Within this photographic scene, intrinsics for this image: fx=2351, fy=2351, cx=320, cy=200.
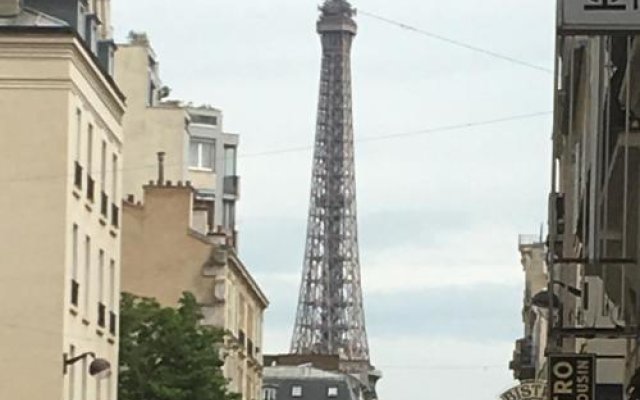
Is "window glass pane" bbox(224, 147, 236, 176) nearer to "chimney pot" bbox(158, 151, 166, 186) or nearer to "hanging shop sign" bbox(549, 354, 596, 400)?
"chimney pot" bbox(158, 151, 166, 186)

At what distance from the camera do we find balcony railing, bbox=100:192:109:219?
5673cm

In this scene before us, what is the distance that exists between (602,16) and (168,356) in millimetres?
43774

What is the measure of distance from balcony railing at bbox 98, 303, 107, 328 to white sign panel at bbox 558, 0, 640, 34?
129ft

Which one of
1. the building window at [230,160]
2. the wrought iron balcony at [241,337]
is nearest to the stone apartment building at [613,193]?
the wrought iron balcony at [241,337]

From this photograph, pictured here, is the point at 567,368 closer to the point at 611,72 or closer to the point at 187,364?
the point at 611,72

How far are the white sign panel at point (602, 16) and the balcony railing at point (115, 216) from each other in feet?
137

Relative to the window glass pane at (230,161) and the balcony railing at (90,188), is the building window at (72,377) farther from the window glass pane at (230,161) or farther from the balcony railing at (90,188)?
the window glass pane at (230,161)

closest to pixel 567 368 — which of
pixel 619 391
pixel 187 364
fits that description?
pixel 619 391

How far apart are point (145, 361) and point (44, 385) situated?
446 inches

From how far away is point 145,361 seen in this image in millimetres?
61625

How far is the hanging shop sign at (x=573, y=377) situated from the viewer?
27188mm

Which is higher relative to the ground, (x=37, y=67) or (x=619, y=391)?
(x=37, y=67)

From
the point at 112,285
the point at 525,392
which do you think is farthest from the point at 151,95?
the point at 525,392

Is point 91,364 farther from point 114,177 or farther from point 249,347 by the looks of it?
point 249,347
